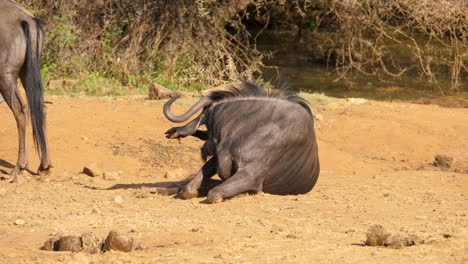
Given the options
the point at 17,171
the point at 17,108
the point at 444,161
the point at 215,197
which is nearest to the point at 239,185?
the point at 215,197

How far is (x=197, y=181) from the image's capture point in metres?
7.47

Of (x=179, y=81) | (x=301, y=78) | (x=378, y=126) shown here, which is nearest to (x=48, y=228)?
(x=378, y=126)

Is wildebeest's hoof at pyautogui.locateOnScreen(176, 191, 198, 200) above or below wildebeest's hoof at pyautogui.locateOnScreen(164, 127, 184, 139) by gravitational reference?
below

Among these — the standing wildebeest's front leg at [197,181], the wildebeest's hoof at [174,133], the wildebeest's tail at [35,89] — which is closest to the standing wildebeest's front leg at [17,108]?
the wildebeest's tail at [35,89]

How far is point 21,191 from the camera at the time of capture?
7672 millimetres

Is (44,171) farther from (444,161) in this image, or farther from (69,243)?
(444,161)

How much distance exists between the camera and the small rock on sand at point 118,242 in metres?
5.39

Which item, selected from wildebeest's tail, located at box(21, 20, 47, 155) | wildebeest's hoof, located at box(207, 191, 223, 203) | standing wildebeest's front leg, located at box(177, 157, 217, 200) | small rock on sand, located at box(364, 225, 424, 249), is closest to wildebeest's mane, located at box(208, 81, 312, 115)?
standing wildebeest's front leg, located at box(177, 157, 217, 200)

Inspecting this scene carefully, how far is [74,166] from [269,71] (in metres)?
7.78

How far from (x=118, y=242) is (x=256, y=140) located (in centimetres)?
232

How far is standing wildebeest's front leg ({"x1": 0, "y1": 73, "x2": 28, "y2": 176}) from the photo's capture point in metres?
8.57

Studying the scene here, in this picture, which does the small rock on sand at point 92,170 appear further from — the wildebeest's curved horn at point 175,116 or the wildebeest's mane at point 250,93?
the wildebeest's mane at point 250,93

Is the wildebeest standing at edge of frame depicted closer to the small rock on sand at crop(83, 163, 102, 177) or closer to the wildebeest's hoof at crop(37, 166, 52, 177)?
the wildebeest's hoof at crop(37, 166, 52, 177)

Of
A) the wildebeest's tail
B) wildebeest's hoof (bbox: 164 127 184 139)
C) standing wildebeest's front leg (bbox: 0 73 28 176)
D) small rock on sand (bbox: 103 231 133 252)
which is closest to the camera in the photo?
small rock on sand (bbox: 103 231 133 252)
